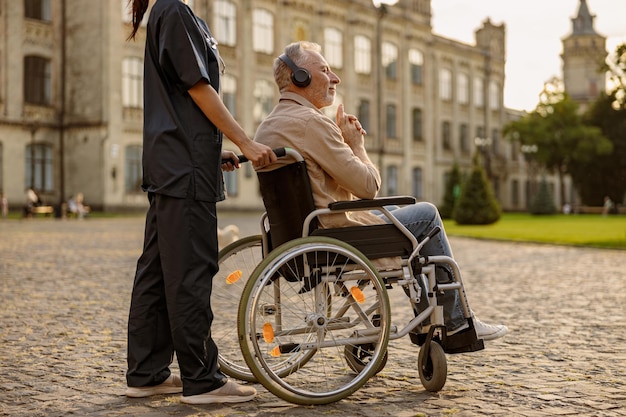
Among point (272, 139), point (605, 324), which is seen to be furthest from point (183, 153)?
point (605, 324)

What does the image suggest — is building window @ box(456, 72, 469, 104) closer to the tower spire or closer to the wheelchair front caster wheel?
the tower spire

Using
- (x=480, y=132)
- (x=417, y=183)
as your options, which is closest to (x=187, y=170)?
(x=417, y=183)

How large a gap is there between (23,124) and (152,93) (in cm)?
3434

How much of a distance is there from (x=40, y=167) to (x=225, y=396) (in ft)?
115

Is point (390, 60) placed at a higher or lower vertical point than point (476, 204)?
higher

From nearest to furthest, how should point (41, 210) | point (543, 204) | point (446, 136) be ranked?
point (41, 210) < point (543, 204) < point (446, 136)

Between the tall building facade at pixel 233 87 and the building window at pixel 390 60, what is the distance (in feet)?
0.24

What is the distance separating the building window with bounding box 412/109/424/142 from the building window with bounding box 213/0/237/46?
15763 millimetres

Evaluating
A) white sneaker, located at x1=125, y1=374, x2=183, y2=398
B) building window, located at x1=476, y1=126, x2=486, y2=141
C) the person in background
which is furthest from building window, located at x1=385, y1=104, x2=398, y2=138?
white sneaker, located at x1=125, y1=374, x2=183, y2=398

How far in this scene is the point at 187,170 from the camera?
370 cm

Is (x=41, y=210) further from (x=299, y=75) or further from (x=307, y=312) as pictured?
(x=307, y=312)

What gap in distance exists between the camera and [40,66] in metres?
37.1

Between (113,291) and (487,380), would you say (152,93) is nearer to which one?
(487,380)

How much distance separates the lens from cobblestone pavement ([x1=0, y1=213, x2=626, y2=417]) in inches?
147
